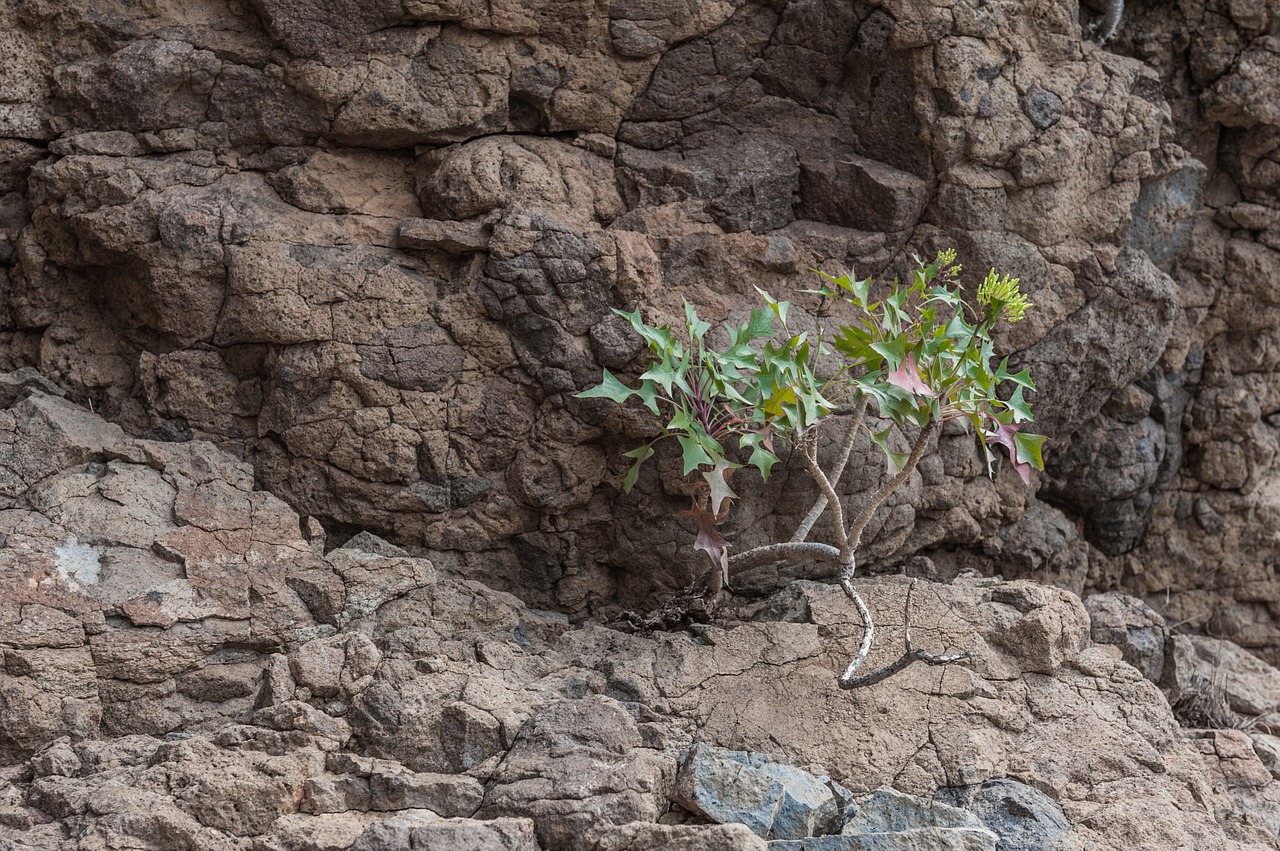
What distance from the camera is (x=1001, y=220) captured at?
4.43 meters

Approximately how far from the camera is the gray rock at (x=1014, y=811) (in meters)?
3.13

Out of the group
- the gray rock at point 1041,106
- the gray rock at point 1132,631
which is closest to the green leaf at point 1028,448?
the gray rock at point 1132,631

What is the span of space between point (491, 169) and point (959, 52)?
1.70 meters

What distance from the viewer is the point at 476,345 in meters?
3.91

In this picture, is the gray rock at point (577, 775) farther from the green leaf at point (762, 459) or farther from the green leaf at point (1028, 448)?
the green leaf at point (1028, 448)

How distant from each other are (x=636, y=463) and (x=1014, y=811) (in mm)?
1488

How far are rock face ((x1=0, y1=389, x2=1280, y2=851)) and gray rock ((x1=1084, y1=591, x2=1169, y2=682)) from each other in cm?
33

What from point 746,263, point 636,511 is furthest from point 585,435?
point 746,263

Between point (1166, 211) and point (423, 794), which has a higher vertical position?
point (1166, 211)

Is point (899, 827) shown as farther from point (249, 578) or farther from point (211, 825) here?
point (249, 578)

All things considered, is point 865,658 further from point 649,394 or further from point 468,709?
point 468,709

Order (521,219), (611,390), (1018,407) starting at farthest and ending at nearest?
(521,219), (1018,407), (611,390)

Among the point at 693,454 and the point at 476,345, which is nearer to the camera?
the point at 693,454

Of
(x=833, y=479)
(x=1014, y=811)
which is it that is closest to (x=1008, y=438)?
(x=833, y=479)
